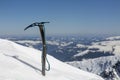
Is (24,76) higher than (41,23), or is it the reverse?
(41,23)

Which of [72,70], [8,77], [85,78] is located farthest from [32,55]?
[8,77]

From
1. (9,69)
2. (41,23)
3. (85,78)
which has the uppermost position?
(41,23)

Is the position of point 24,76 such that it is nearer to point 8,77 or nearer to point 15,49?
point 8,77

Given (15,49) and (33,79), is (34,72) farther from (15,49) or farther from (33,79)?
(15,49)

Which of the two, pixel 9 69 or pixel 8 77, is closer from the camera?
pixel 8 77

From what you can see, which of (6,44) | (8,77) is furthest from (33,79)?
(6,44)

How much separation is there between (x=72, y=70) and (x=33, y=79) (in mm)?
6025

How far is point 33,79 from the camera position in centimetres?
1429

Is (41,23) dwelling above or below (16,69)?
above

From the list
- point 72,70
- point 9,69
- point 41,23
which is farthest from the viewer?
point 72,70

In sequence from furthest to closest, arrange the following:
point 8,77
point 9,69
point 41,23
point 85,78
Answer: point 85,78 < point 41,23 < point 9,69 < point 8,77

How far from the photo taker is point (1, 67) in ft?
48.3

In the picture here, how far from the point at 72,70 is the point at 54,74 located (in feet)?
12.3

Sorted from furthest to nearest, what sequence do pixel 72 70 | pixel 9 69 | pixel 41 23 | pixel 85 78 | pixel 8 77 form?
pixel 72 70 < pixel 85 78 < pixel 41 23 < pixel 9 69 < pixel 8 77
